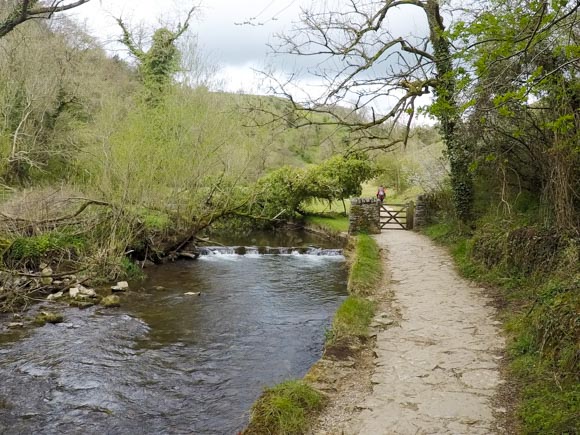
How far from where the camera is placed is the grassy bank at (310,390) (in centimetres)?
477

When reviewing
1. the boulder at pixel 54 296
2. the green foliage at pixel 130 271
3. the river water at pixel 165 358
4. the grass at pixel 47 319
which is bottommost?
the river water at pixel 165 358

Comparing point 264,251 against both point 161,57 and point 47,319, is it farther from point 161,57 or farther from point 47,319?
point 161,57

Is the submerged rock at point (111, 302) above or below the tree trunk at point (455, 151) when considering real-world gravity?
below

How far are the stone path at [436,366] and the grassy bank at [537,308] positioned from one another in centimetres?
30

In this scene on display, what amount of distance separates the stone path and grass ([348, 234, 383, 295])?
0.57 metres

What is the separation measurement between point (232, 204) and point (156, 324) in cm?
806

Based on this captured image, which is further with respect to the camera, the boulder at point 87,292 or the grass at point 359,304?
the boulder at point 87,292

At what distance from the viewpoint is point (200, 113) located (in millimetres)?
17844

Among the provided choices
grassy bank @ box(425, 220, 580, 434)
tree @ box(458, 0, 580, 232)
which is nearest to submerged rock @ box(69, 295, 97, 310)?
grassy bank @ box(425, 220, 580, 434)

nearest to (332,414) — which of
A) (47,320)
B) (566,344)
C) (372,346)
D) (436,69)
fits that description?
(372,346)

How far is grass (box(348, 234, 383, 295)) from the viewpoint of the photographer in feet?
33.0

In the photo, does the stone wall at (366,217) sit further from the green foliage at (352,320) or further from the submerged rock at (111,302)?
the green foliage at (352,320)

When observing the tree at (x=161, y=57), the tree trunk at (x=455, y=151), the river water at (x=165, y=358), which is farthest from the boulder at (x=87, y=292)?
the tree at (x=161, y=57)

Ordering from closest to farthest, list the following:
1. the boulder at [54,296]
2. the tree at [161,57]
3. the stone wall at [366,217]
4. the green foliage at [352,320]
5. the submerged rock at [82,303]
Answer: the green foliage at [352,320] → the submerged rock at [82,303] → the boulder at [54,296] → the stone wall at [366,217] → the tree at [161,57]
